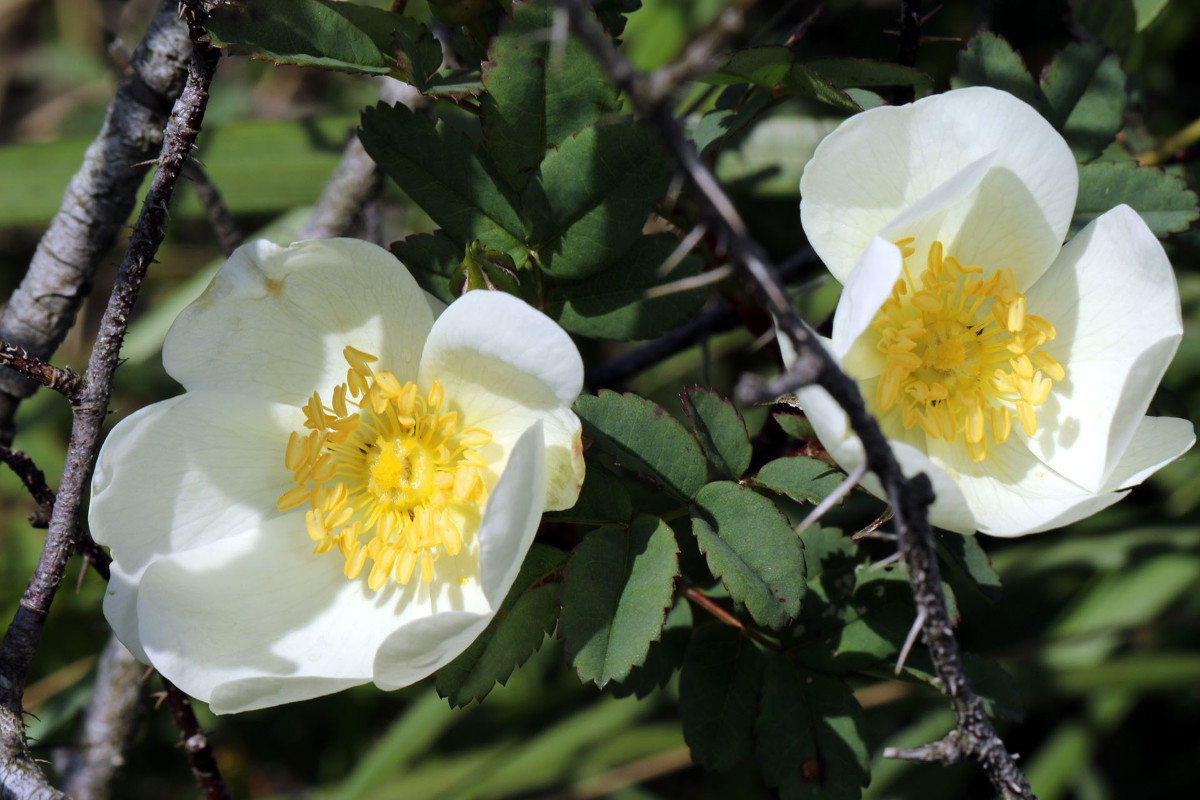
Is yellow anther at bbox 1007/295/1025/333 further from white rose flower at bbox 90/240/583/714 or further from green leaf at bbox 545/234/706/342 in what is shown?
white rose flower at bbox 90/240/583/714

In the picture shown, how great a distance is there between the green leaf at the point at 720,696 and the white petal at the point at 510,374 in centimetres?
Answer: 37

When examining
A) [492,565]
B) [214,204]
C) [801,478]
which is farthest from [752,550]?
[214,204]

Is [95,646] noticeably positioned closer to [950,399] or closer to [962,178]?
[950,399]

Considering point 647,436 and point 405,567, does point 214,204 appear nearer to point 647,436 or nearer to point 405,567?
point 405,567

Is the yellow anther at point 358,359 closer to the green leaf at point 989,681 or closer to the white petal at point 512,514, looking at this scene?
the white petal at point 512,514

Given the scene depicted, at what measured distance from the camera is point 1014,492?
1184 mm

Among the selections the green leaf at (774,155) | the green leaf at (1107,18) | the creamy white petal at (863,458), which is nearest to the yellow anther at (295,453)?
the creamy white petal at (863,458)

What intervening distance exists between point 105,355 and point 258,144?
126 cm

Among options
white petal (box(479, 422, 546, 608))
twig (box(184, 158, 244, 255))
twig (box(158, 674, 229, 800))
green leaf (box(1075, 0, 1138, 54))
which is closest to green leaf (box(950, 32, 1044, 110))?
green leaf (box(1075, 0, 1138, 54))

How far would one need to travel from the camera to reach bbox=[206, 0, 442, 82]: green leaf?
109cm

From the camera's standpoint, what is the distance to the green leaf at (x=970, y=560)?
3.75 feet

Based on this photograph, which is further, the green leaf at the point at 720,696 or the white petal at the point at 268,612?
the green leaf at the point at 720,696

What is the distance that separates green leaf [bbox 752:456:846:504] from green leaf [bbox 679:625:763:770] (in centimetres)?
29

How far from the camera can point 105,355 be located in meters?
1.08
